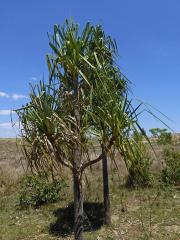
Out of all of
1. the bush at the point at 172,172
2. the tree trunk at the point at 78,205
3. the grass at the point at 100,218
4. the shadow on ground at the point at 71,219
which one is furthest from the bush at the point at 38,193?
the tree trunk at the point at 78,205

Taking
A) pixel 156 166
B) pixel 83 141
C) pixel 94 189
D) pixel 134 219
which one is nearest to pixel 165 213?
pixel 134 219

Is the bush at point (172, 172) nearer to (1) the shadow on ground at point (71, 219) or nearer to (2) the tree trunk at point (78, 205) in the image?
(1) the shadow on ground at point (71, 219)

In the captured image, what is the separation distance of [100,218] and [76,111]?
607 cm

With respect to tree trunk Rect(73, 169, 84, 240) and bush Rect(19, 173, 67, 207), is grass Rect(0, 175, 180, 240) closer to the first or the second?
bush Rect(19, 173, 67, 207)

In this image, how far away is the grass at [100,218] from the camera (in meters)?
9.54

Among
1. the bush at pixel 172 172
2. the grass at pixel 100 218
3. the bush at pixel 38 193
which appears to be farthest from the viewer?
the bush at pixel 172 172

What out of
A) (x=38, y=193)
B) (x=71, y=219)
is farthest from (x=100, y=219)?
(x=38, y=193)

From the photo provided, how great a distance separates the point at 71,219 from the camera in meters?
A: 10.7

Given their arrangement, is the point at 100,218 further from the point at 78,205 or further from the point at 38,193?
the point at 78,205

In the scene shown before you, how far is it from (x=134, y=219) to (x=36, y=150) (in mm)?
6308

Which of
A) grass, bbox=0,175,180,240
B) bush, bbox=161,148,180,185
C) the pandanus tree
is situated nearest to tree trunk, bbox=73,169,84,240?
the pandanus tree

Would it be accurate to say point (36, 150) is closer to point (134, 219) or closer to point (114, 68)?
point (114, 68)

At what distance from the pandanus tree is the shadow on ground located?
182 inches

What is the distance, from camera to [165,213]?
10.7 m
